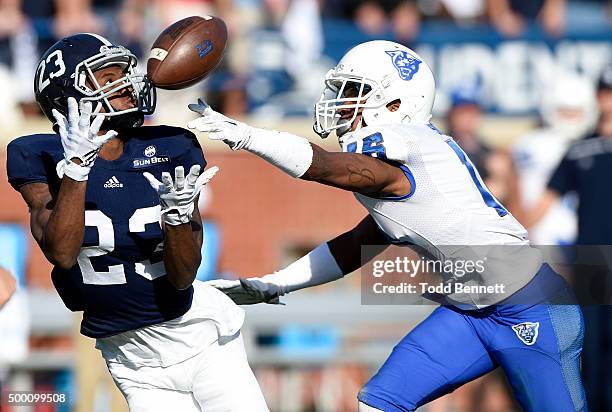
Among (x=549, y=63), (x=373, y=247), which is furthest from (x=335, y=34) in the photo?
(x=373, y=247)

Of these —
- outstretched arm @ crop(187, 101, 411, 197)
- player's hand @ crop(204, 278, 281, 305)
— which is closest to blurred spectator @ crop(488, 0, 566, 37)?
player's hand @ crop(204, 278, 281, 305)

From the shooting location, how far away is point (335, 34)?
28.5 ft

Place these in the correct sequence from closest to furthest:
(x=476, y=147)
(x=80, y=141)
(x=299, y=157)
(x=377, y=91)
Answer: (x=80, y=141), (x=299, y=157), (x=377, y=91), (x=476, y=147)

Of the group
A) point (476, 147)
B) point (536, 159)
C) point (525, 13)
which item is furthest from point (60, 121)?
point (525, 13)

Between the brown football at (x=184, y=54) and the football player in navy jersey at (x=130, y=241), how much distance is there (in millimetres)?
99

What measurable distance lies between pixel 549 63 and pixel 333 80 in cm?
482

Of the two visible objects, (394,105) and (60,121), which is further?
(394,105)

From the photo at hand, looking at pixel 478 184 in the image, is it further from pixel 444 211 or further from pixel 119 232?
pixel 119 232

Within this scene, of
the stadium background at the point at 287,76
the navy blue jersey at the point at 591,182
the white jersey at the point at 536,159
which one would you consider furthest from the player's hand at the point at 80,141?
the white jersey at the point at 536,159

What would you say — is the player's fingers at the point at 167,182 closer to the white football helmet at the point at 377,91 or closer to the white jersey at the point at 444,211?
the white jersey at the point at 444,211

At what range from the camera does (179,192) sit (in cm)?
353

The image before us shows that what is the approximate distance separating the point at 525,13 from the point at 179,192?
6.41 metres

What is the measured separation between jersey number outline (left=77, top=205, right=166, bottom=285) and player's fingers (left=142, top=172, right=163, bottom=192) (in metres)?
0.18

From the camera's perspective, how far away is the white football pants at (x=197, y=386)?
3.91 m
